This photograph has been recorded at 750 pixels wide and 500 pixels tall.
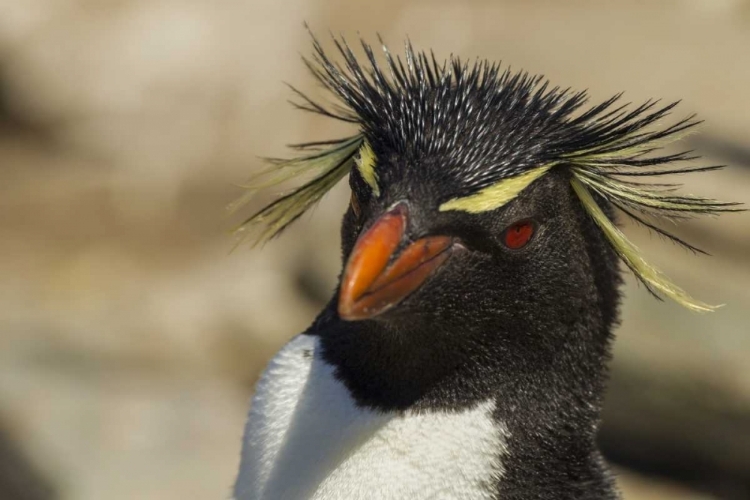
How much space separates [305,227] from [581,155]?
377 cm

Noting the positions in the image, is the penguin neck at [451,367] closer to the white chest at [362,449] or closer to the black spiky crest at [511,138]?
the white chest at [362,449]

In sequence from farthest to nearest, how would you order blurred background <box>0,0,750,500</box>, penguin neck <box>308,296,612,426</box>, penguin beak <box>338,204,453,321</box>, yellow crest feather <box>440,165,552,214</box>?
blurred background <box>0,0,750,500</box>, penguin neck <box>308,296,612,426</box>, yellow crest feather <box>440,165,552,214</box>, penguin beak <box>338,204,453,321</box>

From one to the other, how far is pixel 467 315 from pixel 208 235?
524 cm

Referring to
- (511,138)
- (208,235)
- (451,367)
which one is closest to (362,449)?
(451,367)

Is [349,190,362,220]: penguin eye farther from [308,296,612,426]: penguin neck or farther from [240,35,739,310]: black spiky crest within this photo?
[308,296,612,426]: penguin neck

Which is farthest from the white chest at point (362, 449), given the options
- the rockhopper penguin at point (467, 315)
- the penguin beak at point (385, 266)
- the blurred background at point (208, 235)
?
the blurred background at point (208, 235)

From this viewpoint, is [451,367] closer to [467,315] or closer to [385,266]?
[467,315]

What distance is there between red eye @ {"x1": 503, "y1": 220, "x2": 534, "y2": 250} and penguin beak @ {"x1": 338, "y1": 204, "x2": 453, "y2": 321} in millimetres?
143

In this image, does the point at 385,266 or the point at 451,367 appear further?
the point at 451,367

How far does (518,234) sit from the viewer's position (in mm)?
2125

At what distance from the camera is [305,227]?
19.1ft

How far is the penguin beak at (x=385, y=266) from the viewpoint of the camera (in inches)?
73.2

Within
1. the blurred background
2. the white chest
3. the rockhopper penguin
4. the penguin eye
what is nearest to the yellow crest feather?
the rockhopper penguin

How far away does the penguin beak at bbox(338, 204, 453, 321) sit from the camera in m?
1.86
